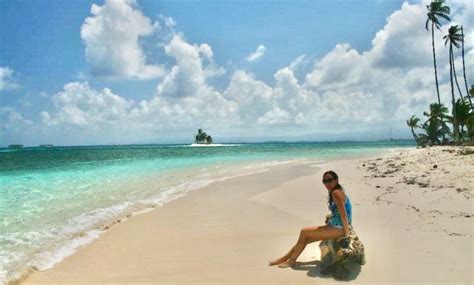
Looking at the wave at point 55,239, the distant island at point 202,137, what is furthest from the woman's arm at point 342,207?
the distant island at point 202,137

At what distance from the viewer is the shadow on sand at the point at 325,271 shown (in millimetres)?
5422

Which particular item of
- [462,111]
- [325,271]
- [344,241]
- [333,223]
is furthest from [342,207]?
[462,111]

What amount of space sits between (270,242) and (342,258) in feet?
7.09

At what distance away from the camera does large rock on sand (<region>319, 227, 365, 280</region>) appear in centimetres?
545

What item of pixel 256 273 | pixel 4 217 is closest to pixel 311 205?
pixel 256 273

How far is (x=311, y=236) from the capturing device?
19.4 ft

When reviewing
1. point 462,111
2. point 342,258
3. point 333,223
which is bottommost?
point 342,258

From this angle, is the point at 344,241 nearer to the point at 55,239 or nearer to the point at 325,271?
the point at 325,271

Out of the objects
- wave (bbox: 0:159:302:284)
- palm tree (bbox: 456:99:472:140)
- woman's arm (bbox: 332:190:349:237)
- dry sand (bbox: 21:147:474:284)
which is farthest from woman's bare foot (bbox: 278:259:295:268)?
palm tree (bbox: 456:99:472:140)

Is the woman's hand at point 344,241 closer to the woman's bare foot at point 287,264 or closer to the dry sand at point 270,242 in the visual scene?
the dry sand at point 270,242

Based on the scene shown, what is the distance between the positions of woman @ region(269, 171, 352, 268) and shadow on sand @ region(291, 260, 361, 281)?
0.55 feet

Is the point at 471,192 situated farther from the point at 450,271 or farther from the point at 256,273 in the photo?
the point at 256,273

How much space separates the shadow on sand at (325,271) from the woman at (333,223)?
167 mm

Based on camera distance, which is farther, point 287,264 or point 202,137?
point 202,137
